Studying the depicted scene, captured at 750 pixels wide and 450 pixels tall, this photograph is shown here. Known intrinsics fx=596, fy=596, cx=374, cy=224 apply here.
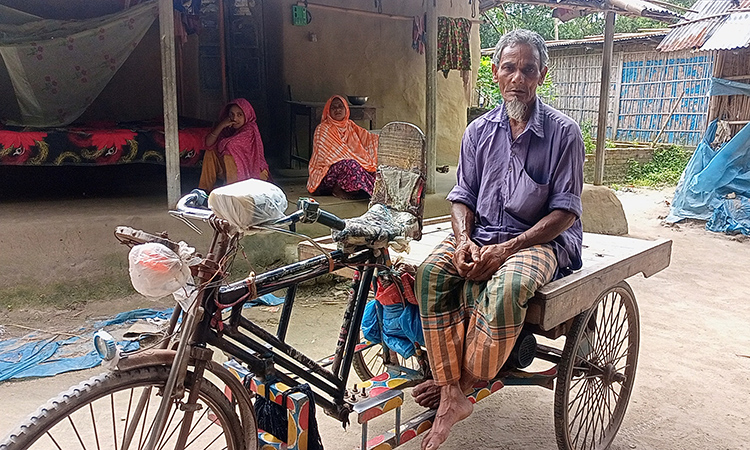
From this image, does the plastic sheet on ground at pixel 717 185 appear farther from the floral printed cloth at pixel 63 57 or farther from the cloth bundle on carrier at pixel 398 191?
the floral printed cloth at pixel 63 57

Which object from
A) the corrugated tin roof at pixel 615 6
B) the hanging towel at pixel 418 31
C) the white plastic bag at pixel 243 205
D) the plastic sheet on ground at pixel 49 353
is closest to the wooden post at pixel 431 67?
the corrugated tin roof at pixel 615 6

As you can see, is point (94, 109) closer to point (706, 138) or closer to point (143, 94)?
point (143, 94)

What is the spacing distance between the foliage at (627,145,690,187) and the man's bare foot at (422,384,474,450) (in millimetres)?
11089

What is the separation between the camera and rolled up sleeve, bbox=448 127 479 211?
9.34 ft

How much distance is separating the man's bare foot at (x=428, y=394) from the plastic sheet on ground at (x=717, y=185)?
23.8 ft

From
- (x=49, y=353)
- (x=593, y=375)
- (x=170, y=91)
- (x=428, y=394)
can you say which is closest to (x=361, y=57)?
(x=170, y=91)

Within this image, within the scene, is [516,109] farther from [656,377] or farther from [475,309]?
[656,377]

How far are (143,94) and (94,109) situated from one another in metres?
0.64

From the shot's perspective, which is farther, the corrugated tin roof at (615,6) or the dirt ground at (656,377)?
the corrugated tin roof at (615,6)

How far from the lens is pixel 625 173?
41.5ft

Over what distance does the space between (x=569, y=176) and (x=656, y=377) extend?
1939mm

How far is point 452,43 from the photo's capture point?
7828 mm

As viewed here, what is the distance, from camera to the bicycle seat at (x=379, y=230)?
2.33 metres

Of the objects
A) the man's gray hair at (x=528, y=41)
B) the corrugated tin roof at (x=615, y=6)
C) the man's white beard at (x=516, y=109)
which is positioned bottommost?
the man's white beard at (x=516, y=109)
